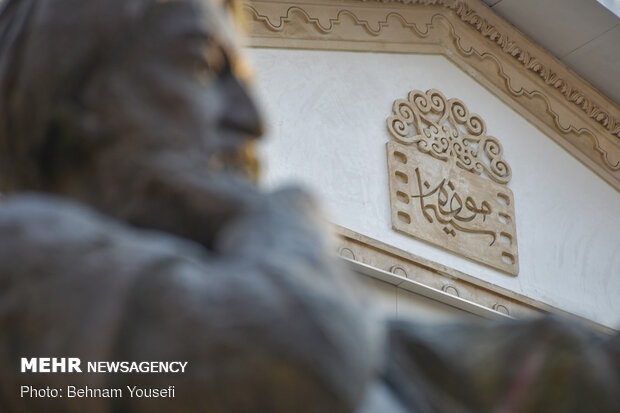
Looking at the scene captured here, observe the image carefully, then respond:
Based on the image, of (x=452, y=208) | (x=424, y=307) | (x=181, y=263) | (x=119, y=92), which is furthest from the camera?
(x=452, y=208)

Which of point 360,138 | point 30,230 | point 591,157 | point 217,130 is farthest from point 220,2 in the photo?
point 591,157

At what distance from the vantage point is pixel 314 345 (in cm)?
65

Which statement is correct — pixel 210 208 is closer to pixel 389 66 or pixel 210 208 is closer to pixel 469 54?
pixel 389 66

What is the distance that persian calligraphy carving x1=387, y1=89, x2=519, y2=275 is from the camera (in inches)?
229

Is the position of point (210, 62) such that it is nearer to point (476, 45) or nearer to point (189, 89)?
point (189, 89)

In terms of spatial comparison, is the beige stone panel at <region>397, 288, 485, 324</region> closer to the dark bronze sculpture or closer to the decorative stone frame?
the decorative stone frame

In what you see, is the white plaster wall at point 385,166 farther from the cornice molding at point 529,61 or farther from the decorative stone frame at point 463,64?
the cornice molding at point 529,61

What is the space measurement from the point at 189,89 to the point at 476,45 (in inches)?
229

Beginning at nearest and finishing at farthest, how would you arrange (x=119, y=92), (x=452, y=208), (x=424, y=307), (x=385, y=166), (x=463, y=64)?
(x=119, y=92)
(x=424, y=307)
(x=385, y=166)
(x=452, y=208)
(x=463, y=64)

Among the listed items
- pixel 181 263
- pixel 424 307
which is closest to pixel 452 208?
pixel 424 307

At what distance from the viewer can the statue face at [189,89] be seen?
0.79 metres

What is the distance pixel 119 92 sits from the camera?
0.80 metres

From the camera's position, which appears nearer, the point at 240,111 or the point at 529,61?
the point at 240,111

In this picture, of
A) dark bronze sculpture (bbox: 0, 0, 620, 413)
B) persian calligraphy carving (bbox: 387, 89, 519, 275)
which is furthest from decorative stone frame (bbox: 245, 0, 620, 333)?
dark bronze sculpture (bbox: 0, 0, 620, 413)
